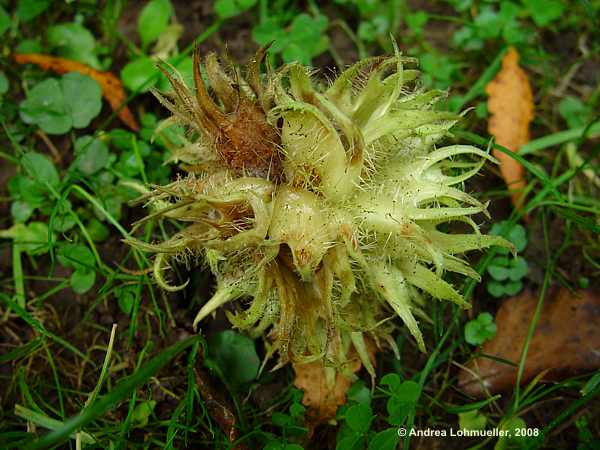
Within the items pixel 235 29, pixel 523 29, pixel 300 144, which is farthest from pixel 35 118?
pixel 523 29

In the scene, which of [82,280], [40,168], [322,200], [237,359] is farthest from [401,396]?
[40,168]

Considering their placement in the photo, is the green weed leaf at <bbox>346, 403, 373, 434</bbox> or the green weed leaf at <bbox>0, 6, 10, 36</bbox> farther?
the green weed leaf at <bbox>0, 6, 10, 36</bbox>

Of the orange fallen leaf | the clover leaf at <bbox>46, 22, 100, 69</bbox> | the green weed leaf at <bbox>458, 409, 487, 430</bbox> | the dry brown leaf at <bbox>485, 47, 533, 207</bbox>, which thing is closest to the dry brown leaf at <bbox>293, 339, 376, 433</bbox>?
the green weed leaf at <bbox>458, 409, 487, 430</bbox>

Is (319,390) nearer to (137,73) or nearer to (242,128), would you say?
(242,128)

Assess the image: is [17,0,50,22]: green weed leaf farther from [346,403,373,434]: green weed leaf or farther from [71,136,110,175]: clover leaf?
[346,403,373,434]: green weed leaf

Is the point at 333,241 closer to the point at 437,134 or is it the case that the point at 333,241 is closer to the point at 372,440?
the point at 437,134

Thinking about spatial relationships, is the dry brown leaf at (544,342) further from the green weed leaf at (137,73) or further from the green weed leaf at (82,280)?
the green weed leaf at (137,73)
